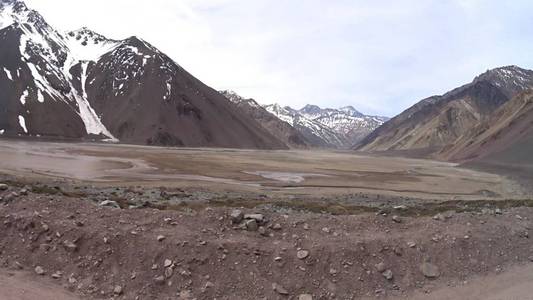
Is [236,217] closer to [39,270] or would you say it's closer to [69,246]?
[69,246]

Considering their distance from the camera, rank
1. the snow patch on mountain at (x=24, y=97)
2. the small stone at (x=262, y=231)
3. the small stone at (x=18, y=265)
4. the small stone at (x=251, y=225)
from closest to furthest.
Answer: the small stone at (x=18, y=265) → the small stone at (x=262, y=231) → the small stone at (x=251, y=225) → the snow patch on mountain at (x=24, y=97)

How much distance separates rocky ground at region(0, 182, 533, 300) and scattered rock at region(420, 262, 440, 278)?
41 millimetres

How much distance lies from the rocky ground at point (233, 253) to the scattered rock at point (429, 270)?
4 centimetres

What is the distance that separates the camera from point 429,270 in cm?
1627

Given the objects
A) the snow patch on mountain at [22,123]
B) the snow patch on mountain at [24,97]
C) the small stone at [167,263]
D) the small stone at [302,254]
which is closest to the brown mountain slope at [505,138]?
the small stone at [302,254]

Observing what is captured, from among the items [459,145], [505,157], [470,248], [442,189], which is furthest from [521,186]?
[459,145]

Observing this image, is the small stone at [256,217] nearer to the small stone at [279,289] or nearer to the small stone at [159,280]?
the small stone at [279,289]

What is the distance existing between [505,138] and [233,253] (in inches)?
4882

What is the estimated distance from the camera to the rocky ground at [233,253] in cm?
1416

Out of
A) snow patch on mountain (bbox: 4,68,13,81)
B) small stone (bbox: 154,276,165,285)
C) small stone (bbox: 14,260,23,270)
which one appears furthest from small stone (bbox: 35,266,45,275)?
snow patch on mountain (bbox: 4,68,13,81)

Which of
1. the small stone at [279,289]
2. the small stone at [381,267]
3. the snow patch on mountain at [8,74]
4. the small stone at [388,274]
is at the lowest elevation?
the small stone at [279,289]

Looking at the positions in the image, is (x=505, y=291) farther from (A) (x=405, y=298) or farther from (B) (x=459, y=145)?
(B) (x=459, y=145)

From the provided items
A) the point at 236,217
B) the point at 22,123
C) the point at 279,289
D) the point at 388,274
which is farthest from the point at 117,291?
the point at 22,123

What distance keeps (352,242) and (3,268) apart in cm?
1080
